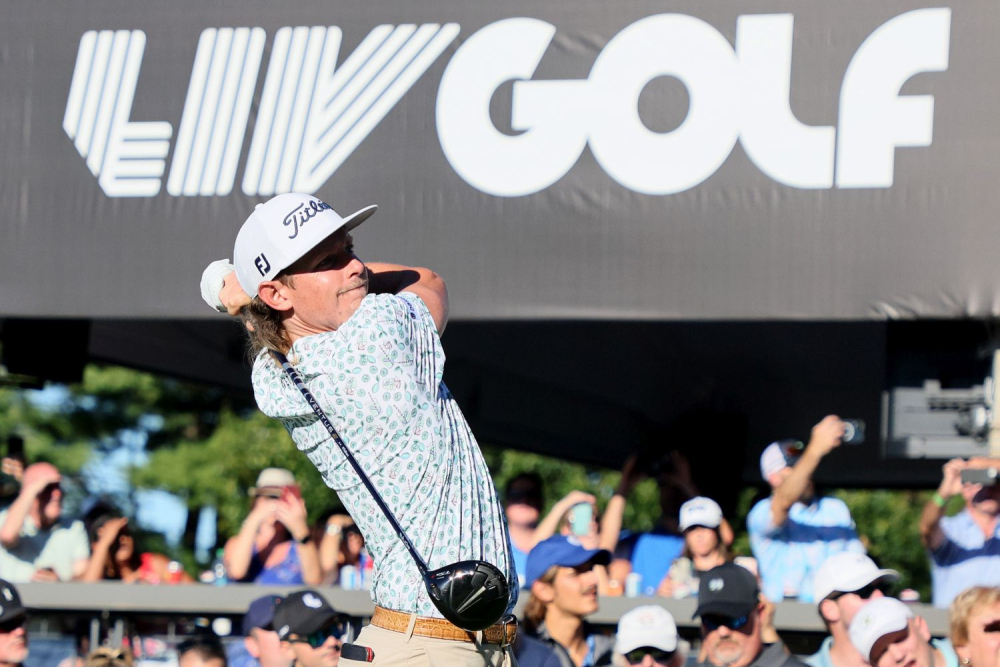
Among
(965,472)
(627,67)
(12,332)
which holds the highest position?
(627,67)

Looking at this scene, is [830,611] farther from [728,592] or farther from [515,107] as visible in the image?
[515,107]

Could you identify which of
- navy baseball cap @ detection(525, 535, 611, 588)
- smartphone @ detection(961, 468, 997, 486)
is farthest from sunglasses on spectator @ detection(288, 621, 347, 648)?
smartphone @ detection(961, 468, 997, 486)

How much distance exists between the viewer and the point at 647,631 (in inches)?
215

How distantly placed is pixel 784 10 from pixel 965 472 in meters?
2.29

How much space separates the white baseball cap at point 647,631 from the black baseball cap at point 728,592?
15 centimetres

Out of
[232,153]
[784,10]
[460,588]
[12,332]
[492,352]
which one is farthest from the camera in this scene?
[492,352]

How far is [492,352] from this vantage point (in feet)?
34.4

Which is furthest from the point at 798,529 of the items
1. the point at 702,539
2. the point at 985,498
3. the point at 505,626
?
the point at 505,626

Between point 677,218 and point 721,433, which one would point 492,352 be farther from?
point 677,218

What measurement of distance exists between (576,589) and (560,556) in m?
0.15

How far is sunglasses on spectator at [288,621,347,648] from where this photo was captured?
5.63 m

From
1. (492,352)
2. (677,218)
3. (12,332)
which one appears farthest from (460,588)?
(492,352)

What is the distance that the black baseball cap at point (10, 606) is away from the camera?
5695 millimetres

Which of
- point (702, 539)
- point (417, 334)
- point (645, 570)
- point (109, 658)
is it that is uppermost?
point (417, 334)
